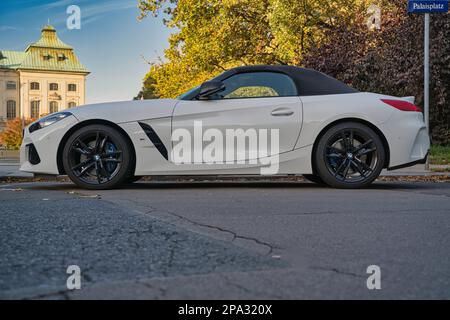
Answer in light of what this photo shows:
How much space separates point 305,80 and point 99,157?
8.54 ft

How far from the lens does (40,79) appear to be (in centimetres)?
9644

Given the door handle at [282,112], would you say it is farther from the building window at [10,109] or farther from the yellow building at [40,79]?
the building window at [10,109]

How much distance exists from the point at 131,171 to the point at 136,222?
268cm

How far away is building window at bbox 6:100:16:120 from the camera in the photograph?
95938 mm

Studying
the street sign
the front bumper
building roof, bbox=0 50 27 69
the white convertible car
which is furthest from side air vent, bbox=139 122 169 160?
building roof, bbox=0 50 27 69

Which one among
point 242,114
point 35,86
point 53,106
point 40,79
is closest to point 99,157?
point 242,114

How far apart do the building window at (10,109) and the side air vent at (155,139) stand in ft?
311

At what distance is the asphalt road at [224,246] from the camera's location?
2.58 m

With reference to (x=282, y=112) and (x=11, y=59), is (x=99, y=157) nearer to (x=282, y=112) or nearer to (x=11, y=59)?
(x=282, y=112)

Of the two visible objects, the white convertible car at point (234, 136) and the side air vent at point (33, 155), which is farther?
the side air vent at point (33, 155)

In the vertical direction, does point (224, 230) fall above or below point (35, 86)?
below

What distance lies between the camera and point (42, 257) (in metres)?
3.13

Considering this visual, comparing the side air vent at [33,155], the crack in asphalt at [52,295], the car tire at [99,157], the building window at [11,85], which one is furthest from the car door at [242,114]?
the building window at [11,85]

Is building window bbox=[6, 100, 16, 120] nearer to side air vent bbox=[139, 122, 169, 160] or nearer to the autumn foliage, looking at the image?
the autumn foliage
